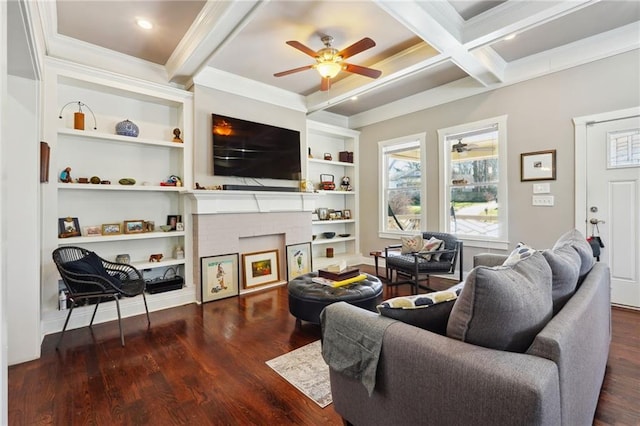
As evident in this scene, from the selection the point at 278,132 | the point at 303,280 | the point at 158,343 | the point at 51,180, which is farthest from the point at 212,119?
the point at 158,343

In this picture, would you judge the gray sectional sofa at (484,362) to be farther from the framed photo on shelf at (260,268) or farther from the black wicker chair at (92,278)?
the framed photo on shelf at (260,268)

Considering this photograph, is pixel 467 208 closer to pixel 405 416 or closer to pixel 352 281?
pixel 352 281

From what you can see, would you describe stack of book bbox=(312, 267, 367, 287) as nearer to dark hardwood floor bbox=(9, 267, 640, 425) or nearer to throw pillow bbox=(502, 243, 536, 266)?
dark hardwood floor bbox=(9, 267, 640, 425)

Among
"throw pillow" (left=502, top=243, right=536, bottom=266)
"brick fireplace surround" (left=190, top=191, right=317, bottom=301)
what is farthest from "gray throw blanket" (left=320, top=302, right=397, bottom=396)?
"brick fireplace surround" (left=190, top=191, right=317, bottom=301)

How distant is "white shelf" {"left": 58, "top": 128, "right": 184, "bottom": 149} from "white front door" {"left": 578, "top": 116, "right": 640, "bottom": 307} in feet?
15.6

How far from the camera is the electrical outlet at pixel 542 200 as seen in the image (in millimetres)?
3703

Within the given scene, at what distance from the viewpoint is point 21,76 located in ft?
7.65

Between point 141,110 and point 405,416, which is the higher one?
point 141,110

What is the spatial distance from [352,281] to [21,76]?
3.15 metres

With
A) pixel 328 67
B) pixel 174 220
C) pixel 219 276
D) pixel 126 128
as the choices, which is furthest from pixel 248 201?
pixel 328 67

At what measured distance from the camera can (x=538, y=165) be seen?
12.4 feet

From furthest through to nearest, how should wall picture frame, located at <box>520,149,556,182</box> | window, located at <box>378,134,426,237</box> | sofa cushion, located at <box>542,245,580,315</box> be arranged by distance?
1. window, located at <box>378,134,426,237</box>
2. wall picture frame, located at <box>520,149,556,182</box>
3. sofa cushion, located at <box>542,245,580,315</box>

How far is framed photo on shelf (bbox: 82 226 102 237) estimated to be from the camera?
3240 millimetres

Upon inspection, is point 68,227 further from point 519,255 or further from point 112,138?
point 519,255
